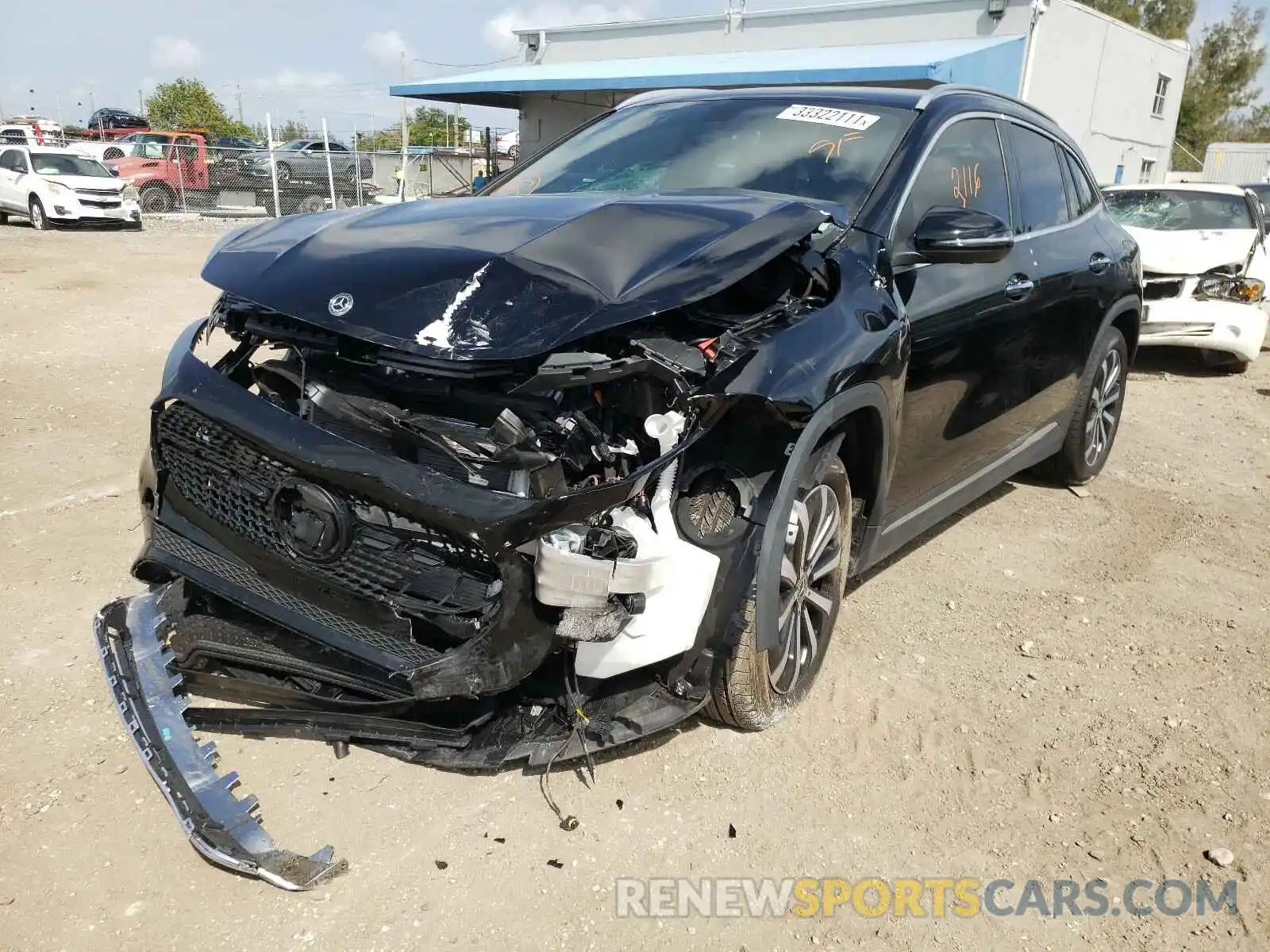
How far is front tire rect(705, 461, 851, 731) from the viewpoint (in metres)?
2.73

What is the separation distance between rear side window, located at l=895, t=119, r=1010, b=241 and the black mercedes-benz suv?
0.11 metres

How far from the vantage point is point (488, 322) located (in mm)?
2301

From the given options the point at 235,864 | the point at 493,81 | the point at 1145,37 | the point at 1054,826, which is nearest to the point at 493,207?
the point at 235,864

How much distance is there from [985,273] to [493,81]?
22.0 m

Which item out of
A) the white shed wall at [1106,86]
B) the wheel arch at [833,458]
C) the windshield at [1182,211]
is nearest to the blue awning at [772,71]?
the white shed wall at [1106,86]

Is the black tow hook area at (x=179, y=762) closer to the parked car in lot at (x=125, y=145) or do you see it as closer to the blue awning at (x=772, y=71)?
the blue awning at (x=772, y=71)

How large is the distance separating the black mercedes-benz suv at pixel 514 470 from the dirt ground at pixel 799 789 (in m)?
0.18

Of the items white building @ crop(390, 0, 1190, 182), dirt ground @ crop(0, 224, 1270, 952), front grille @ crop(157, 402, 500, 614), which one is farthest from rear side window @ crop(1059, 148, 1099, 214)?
white building @ crop(390, 0, 1190, 182)

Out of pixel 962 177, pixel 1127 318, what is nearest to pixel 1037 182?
pixel 962 177

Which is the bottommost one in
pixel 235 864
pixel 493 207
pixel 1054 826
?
pixel 1054 826

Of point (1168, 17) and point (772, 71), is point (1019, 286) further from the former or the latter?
point (1168, 17)

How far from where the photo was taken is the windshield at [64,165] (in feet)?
61.7

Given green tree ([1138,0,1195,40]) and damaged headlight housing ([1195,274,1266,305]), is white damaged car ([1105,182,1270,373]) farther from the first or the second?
green tree ([1138,0,1195,40])

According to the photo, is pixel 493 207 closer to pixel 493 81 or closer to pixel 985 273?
pixel 985 273
